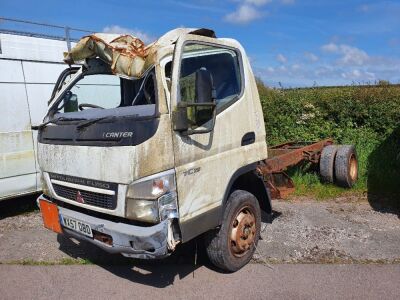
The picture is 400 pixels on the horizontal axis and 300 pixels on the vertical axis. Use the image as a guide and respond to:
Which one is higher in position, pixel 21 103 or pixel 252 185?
pixel 21 103

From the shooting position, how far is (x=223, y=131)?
4059 mm

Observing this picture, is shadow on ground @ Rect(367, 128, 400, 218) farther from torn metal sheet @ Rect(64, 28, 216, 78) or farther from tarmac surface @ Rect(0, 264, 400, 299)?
torn metal sheet @ Rect(64, 28, 216, 78)

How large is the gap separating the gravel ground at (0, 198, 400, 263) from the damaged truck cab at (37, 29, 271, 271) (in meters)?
0.71

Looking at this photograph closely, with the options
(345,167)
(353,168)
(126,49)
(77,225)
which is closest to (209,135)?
(126,49)

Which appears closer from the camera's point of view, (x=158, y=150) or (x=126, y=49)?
(x=158, y=150)

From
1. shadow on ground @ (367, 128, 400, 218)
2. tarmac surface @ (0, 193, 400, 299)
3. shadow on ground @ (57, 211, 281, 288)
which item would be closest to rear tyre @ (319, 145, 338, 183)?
shadow on ground @ (367, 128, 400, 218)

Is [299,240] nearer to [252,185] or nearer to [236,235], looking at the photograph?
[252,185]

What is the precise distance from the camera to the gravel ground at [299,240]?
15.8 feet

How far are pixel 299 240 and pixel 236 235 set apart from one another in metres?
1.28

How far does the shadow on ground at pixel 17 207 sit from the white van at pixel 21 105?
0.90 m

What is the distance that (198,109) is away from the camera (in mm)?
3729

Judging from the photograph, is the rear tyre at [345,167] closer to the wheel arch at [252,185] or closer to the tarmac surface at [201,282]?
the wheel arch at [252,185]

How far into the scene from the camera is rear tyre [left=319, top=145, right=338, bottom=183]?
7461 millimetres

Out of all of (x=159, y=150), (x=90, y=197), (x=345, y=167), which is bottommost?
(x=345, y=167)
